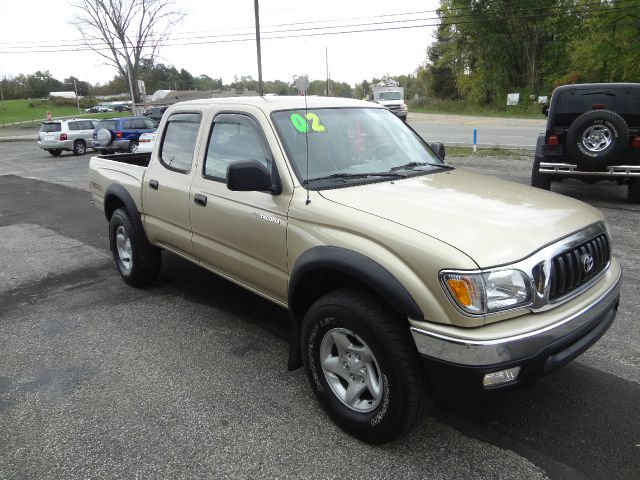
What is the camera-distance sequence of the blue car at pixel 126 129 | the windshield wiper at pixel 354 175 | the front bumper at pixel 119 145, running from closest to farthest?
the windshield wiper at pixel 354 175 → the front bumper at pixel 119 145 → the blue car at pixel 126 129

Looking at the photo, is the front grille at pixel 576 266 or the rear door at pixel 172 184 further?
the rear door at pixel 172 184

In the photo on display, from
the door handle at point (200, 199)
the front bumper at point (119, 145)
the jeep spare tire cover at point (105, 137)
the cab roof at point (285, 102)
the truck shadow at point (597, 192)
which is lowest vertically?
the truck shadow at point (597, 192)

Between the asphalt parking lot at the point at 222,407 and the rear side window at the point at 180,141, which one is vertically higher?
the rear side window at the point at 180,141

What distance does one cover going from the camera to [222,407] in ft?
10.1

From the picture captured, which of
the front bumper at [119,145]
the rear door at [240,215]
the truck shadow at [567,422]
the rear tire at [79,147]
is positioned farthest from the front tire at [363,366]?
the rear tire at [79,147]

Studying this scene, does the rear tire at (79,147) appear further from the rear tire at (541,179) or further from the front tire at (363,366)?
the front tire at (363,366)

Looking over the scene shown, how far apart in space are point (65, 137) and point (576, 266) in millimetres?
22872

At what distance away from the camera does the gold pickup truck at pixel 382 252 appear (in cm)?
227

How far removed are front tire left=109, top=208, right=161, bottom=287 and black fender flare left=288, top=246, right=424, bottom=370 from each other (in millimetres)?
2366

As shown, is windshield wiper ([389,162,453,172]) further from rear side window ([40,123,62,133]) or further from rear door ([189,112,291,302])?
rear side window ([40,123,62,133])

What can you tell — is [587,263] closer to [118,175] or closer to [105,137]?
[118,175]

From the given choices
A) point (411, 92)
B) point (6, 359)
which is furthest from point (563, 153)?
point (411, 92)

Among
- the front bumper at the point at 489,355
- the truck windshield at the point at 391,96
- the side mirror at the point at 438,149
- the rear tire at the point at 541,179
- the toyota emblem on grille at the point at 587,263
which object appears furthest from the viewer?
the truck windshield at the point at 391,96

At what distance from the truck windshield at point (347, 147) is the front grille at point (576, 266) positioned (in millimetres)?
1205
